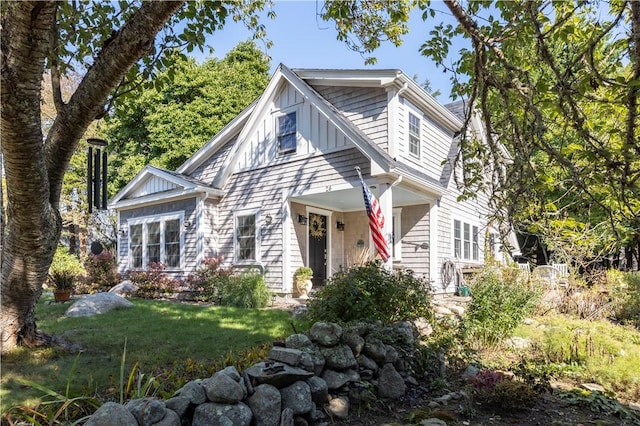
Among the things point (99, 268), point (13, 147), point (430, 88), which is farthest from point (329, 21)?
point (430, 88)

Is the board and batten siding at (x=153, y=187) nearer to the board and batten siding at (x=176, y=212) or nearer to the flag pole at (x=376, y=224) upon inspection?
the board and batten siding at (x=176, y=212)

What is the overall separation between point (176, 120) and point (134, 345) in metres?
17.4

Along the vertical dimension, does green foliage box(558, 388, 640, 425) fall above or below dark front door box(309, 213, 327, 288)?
below

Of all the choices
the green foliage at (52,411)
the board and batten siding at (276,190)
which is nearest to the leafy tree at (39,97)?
the green foliage at (52,411)

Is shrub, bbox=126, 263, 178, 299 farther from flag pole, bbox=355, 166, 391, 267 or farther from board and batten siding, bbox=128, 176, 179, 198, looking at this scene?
flag pole, bbox=355, 166, 391, 267

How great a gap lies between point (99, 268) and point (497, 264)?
11000 millimetres

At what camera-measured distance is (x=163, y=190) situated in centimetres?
1266

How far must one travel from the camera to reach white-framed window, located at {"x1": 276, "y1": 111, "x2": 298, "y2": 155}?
35.3ft

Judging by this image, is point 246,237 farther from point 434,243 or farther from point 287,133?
point 434,243

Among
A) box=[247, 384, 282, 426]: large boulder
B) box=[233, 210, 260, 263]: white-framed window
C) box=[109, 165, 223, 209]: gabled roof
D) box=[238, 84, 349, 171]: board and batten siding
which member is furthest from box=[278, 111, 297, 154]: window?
box=[247, 384, 282, 426]: large boulder

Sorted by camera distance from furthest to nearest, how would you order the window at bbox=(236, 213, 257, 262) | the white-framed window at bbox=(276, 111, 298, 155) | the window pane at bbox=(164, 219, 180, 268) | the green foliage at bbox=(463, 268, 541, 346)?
the window pane at bbox=(164, 219, 180, 268)
the window at bbox=(236, 213, 257, 262)
the white-framed window at bbox=(276, 111, 298, 155)
the green foliage at bbox=(463, 268, 541, 346)

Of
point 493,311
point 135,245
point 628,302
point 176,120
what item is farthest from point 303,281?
point 176,120

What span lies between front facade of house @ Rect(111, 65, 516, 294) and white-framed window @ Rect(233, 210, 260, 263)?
1.2 inches

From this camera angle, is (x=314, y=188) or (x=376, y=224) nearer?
(x=376, y=224)
